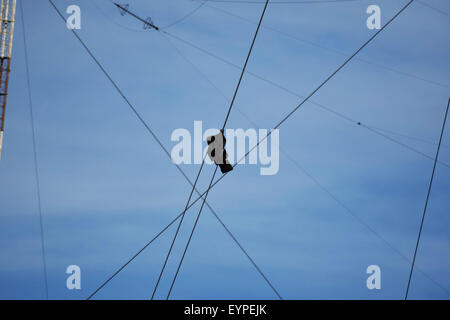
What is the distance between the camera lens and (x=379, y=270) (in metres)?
22.6
